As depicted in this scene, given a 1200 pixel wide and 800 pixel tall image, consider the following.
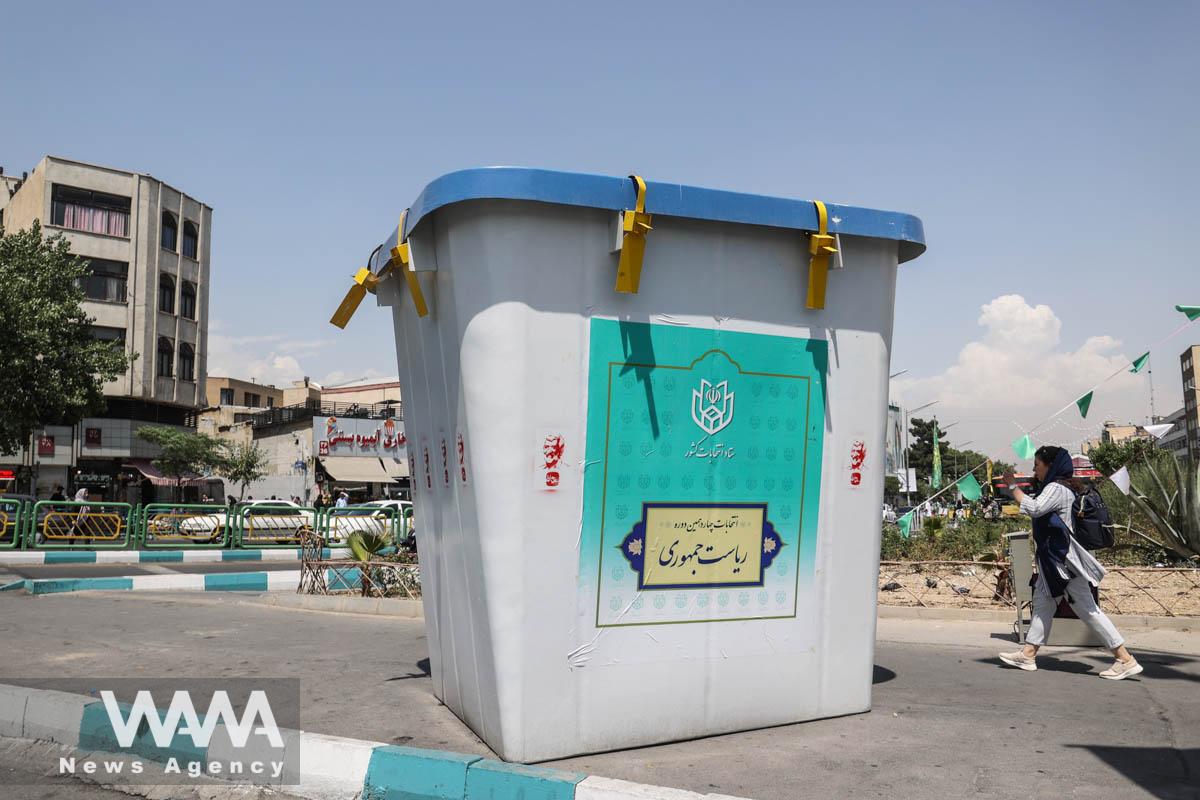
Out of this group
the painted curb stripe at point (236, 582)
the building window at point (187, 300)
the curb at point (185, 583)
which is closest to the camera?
the curb at point (185, 583)

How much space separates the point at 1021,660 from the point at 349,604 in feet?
23.7

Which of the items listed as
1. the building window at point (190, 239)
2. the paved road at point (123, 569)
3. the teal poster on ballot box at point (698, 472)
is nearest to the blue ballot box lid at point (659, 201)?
the teal poster on ballot box at point (698, 472)

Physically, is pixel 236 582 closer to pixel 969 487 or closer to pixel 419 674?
pixel 419 674

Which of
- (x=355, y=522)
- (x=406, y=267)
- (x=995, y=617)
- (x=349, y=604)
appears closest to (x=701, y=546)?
(x=406, y=267)

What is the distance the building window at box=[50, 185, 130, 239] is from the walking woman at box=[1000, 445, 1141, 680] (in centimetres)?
4124

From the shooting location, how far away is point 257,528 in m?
21.2

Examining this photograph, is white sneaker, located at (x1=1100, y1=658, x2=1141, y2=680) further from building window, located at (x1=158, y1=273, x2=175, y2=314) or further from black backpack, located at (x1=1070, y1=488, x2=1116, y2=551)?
building window, located at (x1=158, y1=273, x2=175, y2=314)

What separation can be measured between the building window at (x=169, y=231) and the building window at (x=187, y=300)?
180 cm

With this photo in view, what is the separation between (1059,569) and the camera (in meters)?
6.29

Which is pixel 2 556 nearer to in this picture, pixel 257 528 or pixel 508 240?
pixel 257 528

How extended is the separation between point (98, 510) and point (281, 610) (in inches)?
460

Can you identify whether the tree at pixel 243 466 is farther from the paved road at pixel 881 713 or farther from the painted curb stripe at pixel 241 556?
the paved road at pixel 881 713

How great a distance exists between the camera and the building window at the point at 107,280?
128 feet

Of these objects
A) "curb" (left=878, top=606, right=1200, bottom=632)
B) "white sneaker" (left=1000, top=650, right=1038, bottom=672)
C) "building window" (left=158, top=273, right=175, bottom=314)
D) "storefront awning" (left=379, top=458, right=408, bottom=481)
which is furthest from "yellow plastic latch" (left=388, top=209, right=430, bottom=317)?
"storefront awning" (left=379, top=458, right=408, bottom=481)
